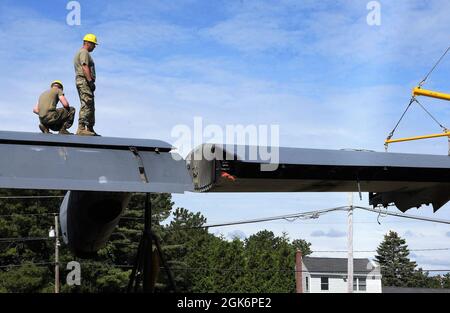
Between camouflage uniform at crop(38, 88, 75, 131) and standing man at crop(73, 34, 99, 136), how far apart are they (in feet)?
0.71

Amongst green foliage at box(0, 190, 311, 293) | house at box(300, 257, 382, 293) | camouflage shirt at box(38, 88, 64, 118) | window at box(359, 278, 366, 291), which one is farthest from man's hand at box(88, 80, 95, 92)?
window at box(359, 278, 366, 291)

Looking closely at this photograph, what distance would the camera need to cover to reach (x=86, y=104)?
377 inches

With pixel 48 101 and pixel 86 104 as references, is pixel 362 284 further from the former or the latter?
pixel 48 101

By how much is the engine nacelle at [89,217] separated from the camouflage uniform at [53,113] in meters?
1.01

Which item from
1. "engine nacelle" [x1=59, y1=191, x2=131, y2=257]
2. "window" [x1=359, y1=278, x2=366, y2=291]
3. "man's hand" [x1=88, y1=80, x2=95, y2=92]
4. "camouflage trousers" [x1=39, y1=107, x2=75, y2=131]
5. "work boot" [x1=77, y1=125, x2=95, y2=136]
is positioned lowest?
"window" [x1=359, y1=278, x2=366, y2=291]

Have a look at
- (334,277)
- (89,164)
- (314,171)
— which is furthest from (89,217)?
(334,277)

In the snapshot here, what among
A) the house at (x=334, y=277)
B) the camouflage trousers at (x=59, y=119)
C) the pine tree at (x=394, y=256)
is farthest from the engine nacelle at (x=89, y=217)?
the pine tree at (x=394, y=256)

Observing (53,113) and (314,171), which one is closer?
(314,171)

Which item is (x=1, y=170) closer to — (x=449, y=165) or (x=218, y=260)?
(x=449, y=165)

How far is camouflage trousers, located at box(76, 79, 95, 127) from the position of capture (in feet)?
31.3

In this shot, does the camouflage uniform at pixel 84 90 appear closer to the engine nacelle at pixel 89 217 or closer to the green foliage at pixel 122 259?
the engine nacelle at pixel 89 217

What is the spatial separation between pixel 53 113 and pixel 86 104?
1.88ft

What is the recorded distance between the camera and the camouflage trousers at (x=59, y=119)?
9.15m

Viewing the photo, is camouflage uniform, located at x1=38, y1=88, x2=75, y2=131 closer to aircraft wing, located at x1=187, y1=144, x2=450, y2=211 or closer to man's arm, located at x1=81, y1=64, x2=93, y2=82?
man's arm, located at x1=81, y1=64, x2=93, y2=82
